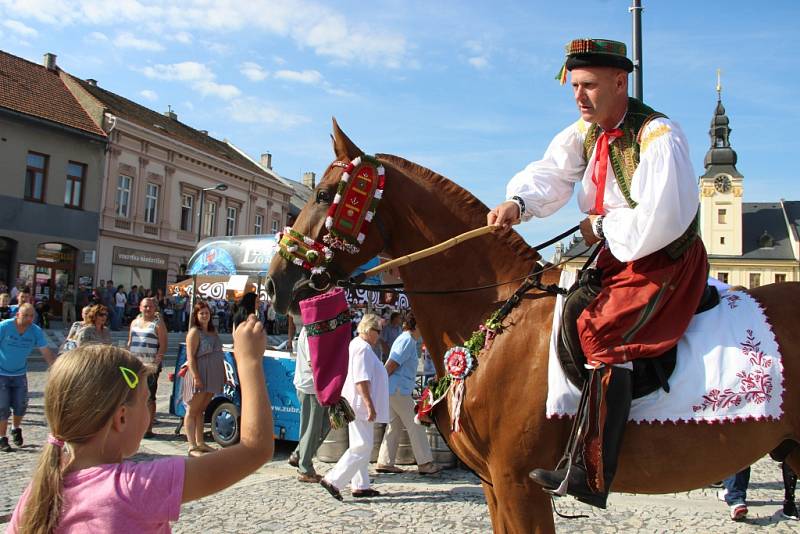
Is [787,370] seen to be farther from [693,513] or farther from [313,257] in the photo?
[693,513]

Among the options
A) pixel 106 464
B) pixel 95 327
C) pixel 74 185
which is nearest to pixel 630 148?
pixel 106 464

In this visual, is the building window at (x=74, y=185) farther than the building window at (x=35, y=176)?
Yes

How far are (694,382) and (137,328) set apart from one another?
28.1ft

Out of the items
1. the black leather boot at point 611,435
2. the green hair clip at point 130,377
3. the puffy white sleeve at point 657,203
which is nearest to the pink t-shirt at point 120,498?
the green hair clip at point 130,377

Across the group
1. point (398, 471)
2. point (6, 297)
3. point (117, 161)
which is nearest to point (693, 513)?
point (398, 471)

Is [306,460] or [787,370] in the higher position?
A: [787,370]

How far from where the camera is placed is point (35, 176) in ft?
90.5

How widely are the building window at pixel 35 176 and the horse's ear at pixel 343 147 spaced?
2785 centimetres

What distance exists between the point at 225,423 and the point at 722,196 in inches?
2995

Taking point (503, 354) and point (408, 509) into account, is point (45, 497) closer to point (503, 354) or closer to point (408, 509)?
point (503, 354)

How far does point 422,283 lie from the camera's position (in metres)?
3.36

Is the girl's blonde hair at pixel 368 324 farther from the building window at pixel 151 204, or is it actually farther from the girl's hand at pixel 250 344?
the building window at pixel 151 204

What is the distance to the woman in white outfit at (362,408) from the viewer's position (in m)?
6.88

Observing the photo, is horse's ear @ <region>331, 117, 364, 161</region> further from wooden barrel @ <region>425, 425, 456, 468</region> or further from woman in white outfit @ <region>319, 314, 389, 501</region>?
wooden barrel @ <region>425, 425, 456, 468</region>
